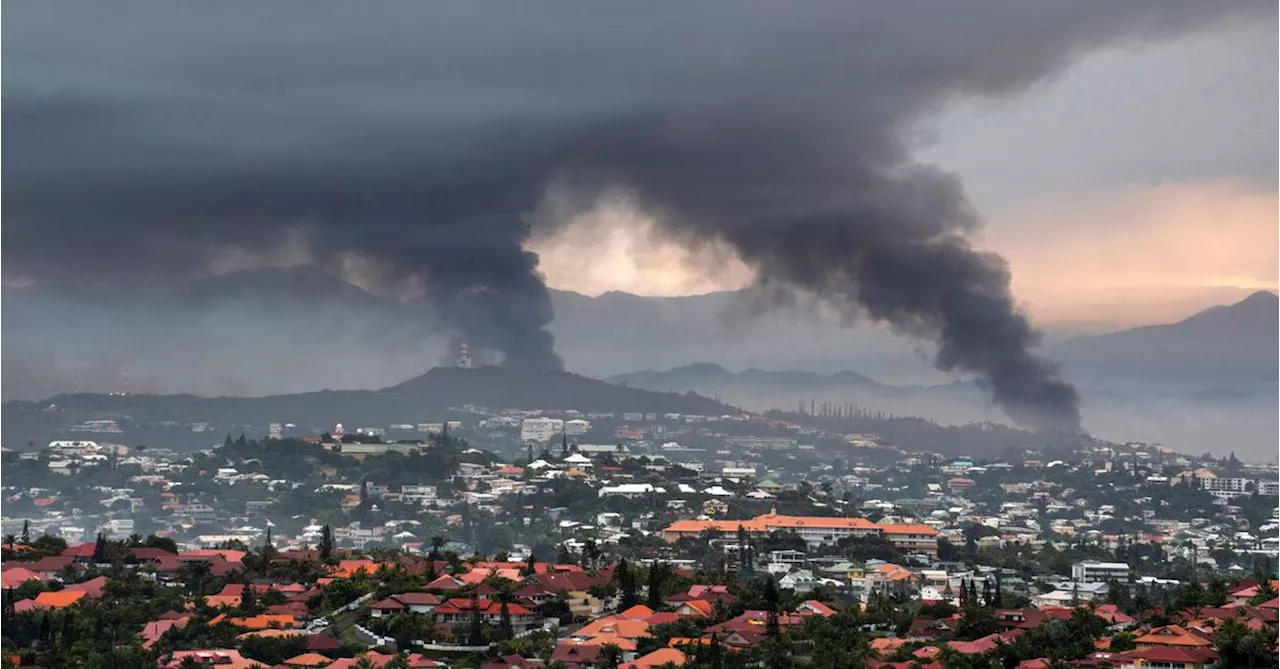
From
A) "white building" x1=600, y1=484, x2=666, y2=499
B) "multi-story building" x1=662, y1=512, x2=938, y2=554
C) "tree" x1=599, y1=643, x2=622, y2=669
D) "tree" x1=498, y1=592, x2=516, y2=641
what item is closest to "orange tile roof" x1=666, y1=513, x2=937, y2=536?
"multi-story building" x1=662, y1=512, x2=938, y2=554

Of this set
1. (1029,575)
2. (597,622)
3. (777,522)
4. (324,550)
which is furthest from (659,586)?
(777,522)

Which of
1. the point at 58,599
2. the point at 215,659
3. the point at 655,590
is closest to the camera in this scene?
the point at 215,659

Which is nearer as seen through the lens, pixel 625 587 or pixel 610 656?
pixel 610 656

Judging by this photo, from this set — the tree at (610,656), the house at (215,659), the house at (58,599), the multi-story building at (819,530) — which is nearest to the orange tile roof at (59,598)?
the house at (58,599)

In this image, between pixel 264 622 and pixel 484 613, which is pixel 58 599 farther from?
pixel 484 613

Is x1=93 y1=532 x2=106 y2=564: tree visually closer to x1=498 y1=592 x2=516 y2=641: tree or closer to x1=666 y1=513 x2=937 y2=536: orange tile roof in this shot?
x1=498 y1=592 x2=516 y2=641: tree

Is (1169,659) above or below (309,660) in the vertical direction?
above

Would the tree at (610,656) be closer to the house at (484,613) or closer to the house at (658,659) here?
the house at (658,659)

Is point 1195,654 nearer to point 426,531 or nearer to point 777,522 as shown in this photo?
point 777,522

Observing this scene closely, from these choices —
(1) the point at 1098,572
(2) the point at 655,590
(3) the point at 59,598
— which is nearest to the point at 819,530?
(1) the point at 1098,572
